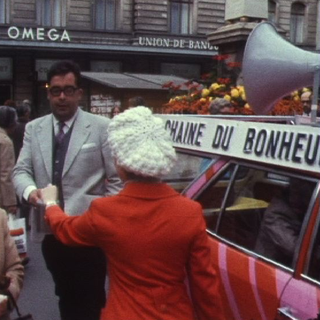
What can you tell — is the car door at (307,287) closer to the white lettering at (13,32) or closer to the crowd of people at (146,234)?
the crowd of people at (146,234)

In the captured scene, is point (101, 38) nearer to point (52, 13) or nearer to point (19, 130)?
point (52, 13)

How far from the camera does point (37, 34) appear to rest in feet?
88.6

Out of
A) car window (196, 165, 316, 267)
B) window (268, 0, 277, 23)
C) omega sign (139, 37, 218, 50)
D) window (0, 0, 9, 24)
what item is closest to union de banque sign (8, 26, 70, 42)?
window (0, 0, 9, 24)

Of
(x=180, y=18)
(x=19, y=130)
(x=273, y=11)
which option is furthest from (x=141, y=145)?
(x=273, y=11)

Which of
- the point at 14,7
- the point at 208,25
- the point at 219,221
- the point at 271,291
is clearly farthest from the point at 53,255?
the point at 208,25

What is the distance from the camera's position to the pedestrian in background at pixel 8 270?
10.7ft

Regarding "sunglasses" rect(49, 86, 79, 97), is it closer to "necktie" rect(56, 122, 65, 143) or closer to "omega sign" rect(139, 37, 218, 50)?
"necktie" rect(56, 122, 65, 143)

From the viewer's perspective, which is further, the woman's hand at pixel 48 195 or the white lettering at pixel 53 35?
the white lettering at pixel 53 35

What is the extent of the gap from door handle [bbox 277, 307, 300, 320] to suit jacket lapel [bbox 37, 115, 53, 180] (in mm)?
1577

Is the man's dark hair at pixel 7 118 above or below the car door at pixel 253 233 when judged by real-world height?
above

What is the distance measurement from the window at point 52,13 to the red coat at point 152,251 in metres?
26.0

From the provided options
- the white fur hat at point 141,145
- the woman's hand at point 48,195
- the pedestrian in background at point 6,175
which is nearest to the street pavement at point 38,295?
the pedestrian in background at point 6,175

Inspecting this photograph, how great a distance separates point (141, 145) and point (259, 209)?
4.52 feet

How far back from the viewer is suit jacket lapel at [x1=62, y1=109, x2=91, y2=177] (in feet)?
12.6
